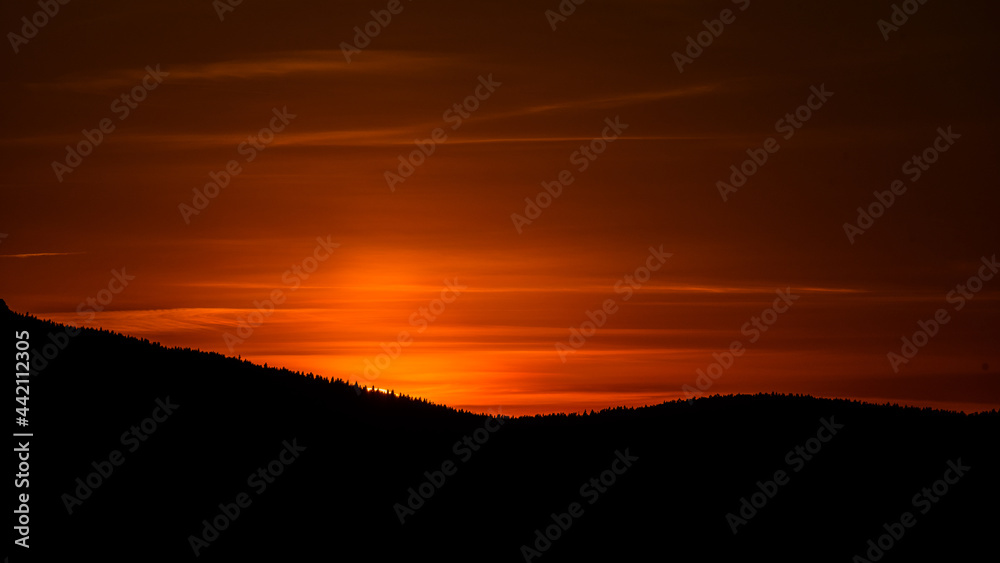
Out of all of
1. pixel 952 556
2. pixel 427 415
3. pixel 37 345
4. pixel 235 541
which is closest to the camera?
pixel 235 541

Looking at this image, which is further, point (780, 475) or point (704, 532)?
point (780, 475)

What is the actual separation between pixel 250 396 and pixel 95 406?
5829 millimetres

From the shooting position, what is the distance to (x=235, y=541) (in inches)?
1321

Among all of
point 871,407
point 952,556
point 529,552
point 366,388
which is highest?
point 366,388

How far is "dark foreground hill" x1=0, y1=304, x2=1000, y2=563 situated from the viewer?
3397 cm

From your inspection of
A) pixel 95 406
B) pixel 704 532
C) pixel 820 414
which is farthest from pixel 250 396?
pixel 820 414

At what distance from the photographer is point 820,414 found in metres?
45.8

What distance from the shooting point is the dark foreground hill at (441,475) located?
34.0m

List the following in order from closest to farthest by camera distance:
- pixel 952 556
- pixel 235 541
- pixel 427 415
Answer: pixel 235 541 → pixel 952 556 → pixel 427 415

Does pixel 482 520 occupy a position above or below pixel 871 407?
above

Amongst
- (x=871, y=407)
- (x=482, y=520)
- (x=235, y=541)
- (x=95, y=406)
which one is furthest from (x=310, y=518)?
(x=871, y=407)

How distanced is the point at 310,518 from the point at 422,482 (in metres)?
4.73

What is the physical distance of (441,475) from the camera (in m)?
39.6

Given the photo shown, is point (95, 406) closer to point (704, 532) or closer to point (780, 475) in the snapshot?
point (704, 532)
